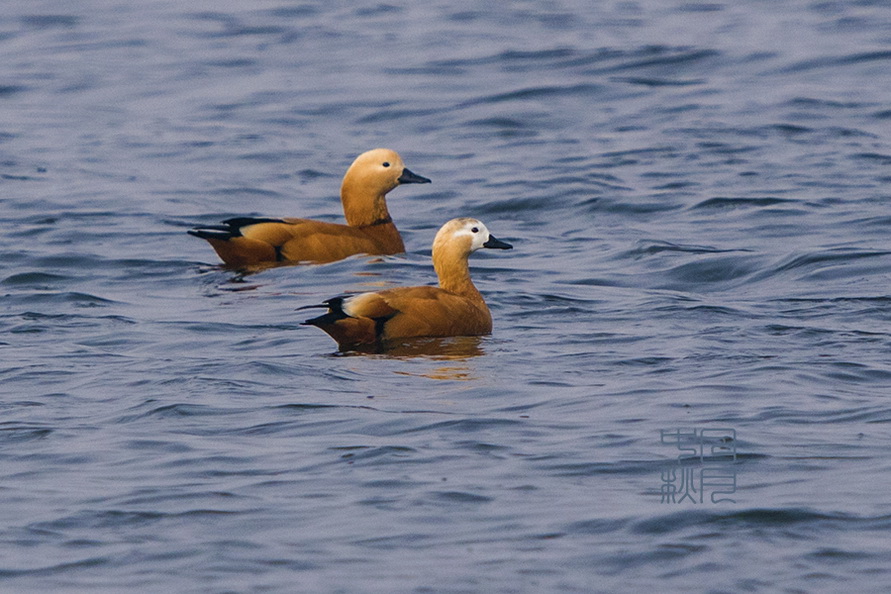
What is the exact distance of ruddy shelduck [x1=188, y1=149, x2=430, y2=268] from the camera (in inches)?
486

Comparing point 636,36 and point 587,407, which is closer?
point 587,407

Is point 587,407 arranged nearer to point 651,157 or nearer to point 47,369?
point 47,369

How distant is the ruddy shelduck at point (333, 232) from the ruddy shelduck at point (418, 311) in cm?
242

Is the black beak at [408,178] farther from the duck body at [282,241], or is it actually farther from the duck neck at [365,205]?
the duck body at [282,241]

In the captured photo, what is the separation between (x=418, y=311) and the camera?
9.69 m

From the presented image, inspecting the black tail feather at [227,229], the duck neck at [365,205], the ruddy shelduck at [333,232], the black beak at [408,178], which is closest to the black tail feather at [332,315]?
the ruddy shelduck at [333,232]

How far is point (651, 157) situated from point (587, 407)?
365 inches

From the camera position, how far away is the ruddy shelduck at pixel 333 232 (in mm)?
12352

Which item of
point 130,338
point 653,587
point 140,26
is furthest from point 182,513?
point 140,26

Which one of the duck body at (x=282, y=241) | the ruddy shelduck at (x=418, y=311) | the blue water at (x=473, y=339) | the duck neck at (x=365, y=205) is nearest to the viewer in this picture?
the blue water at (x=473, y=339)

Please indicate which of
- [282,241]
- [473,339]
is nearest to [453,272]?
[473,339]

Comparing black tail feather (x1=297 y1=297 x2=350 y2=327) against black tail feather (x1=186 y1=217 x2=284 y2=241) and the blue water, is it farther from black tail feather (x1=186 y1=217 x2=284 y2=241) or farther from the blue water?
black tail feather (x1=186 y1=217 x2=284 y2=241)

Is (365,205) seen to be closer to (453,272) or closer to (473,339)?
(453,272)

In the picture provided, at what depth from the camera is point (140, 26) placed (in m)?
25.9
